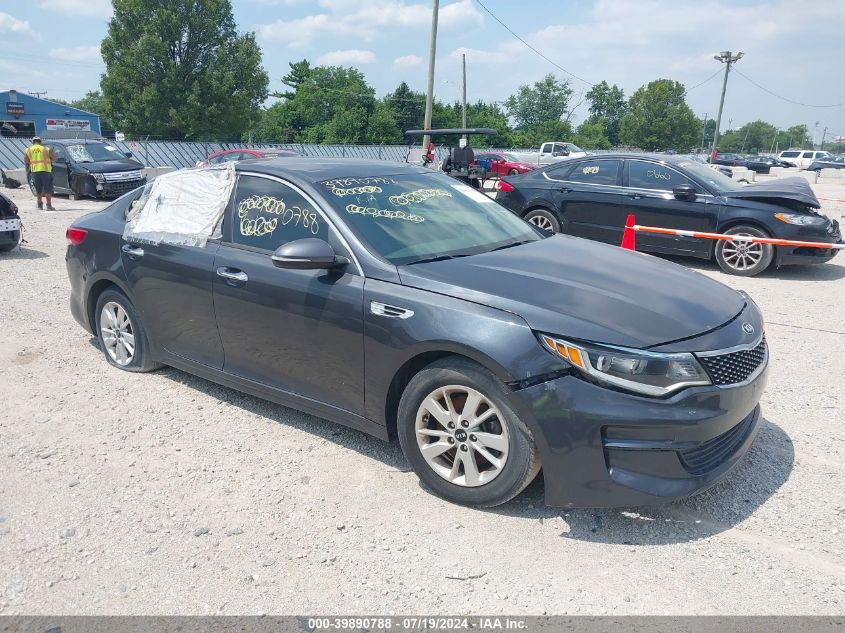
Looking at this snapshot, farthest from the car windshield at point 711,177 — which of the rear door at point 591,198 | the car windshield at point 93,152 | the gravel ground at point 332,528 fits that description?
the car windshield at point 93,152

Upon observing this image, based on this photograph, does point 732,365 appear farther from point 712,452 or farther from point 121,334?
point 121,334

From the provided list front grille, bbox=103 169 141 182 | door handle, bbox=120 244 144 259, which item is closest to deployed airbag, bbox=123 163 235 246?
door handle, bbox=120 244 144 259

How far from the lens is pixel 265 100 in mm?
40375

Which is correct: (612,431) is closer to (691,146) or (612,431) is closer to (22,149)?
(22,149)

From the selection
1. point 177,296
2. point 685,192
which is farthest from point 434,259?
point 685,192

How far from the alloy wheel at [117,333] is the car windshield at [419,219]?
208cm

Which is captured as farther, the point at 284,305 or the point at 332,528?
the point at 284,305

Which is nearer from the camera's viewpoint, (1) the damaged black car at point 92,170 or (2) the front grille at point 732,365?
(2) the front grille at point 732,365

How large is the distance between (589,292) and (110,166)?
1749 centimetres

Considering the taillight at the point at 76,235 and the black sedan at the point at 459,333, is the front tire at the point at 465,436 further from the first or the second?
the taillight at the point at 76,235

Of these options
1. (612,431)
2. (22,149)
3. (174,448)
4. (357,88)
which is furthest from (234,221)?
(357,88)

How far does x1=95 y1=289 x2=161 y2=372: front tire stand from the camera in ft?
15.9

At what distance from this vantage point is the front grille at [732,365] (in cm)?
298

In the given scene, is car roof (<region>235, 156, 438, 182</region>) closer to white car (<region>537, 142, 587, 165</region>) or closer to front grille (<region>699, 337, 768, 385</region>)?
front grille (<region>699, 337, 768, 385</region>)
